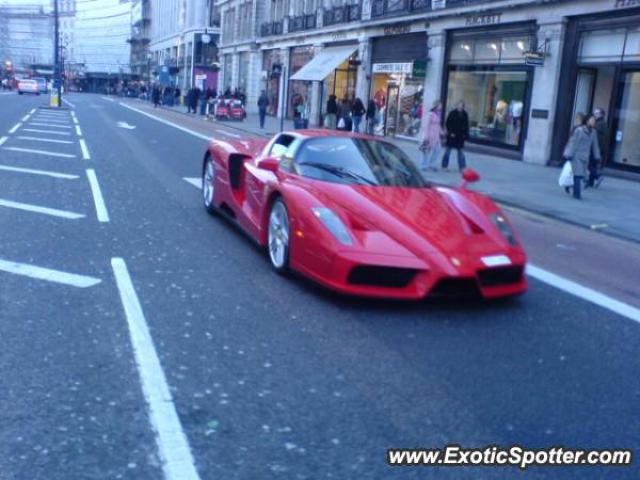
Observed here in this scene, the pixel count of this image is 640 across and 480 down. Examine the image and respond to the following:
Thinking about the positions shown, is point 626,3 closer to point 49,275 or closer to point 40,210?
point 40,210

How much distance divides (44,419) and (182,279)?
2743mm

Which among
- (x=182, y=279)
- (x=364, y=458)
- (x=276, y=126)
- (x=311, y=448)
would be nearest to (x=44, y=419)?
(x=311, y=448)

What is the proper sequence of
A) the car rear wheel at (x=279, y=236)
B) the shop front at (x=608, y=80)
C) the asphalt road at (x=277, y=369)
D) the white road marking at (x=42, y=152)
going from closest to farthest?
the asphalt road at (x=277, y=369), the car rear wheel at (x=279, y=236), the white road marking at (x=42, y=152), the shop front at (x=608, y=80)

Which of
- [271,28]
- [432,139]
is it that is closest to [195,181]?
[432,139]

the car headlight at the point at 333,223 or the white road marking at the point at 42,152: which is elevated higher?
the car headlight at the point at 333,223

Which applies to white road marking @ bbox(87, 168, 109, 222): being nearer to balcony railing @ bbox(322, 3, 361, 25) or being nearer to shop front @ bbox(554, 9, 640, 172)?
shop front @ bbox(554, 9, 640, 172)

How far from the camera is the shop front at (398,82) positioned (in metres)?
28.5

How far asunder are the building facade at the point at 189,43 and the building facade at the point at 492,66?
86.3ft

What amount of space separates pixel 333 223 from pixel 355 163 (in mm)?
Result: 1401

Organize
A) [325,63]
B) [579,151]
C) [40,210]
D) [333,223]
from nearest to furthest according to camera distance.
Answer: [333,223] → [40,210] → [579,151] → [325,63]

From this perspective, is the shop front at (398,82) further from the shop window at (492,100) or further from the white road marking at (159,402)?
the white road marking at (159,402)

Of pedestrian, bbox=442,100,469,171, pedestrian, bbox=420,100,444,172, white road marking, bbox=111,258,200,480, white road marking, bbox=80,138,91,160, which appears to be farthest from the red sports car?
pedestrian, bbox=442,100,469,171

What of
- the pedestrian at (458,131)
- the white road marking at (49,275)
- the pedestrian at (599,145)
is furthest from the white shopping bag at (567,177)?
the white road marking at (49,275)

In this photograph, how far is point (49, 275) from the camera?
20.6 ft
